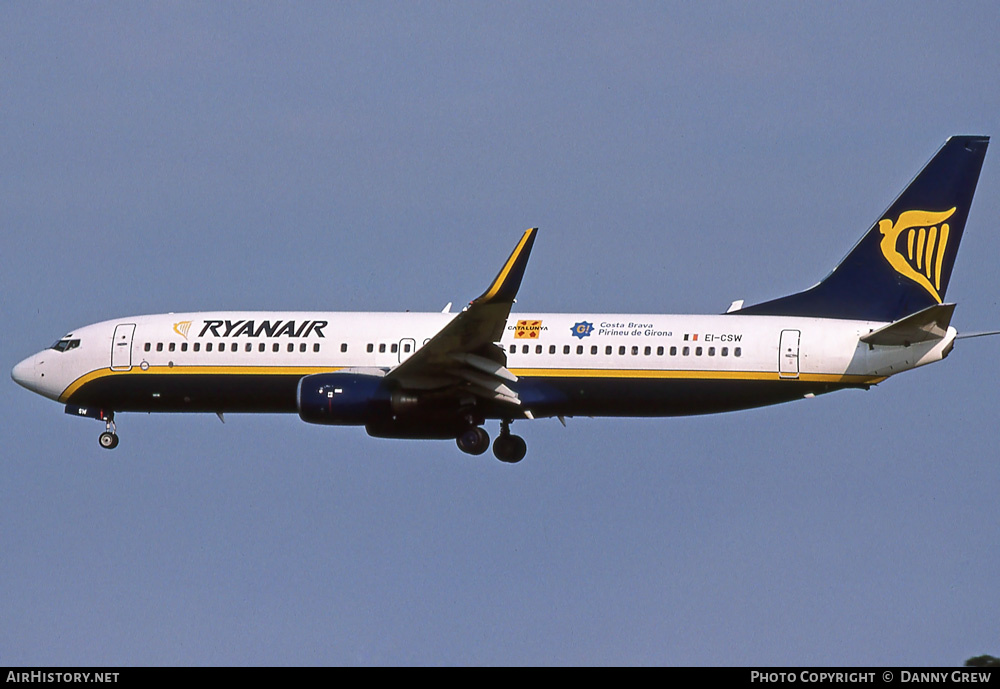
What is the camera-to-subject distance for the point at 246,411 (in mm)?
54125

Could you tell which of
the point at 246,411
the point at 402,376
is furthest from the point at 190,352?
the point at 402,376

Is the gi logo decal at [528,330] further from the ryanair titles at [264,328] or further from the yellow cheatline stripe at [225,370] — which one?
the ryanair titles at [264,328]

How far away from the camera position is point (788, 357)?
50.6 metres

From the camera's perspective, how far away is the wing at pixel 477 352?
156 feet

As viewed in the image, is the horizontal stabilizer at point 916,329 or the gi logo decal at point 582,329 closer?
the horizontal stabilizer at point 916,329

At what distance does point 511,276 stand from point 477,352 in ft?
13.0

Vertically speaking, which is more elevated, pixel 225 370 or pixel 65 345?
pixel 65 345

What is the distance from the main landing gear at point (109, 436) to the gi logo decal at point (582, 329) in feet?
49.8

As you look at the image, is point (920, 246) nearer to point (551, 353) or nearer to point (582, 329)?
point (582, 329)

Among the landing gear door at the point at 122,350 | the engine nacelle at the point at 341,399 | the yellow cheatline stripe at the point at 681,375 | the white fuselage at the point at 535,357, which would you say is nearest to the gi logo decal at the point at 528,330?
the white fuselage at the point at 535,357

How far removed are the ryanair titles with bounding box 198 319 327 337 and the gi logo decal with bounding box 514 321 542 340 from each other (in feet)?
19.9

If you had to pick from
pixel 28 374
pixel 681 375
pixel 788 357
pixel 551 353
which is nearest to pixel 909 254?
pixel 788 357
